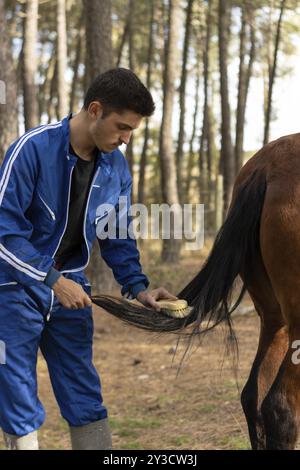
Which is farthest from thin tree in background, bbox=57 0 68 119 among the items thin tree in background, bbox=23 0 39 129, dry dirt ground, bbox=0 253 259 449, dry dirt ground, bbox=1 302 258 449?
dry dirt ground, bbox=1 302 258 449

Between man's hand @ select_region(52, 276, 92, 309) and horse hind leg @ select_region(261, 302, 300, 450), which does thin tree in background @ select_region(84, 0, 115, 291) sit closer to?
horse hind leg @ select_region(261, 302, 300, 450)

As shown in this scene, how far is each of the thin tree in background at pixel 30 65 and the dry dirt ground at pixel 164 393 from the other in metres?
3.67

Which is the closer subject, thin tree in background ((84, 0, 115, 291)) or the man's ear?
the man's ear

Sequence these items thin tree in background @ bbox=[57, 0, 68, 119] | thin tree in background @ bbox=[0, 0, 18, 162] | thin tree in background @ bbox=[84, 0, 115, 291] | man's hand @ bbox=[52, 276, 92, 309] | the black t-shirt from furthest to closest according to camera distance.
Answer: thin tree in background @ bbox=[57, 0, 68, 119], thin tree in background @ bbox=[84, 0, 115, 291], thin tree in background @ bbox=[0, 0, 18, 162], the black t-shirt, man's hand @ bbox=[52, 276, 92, 309]

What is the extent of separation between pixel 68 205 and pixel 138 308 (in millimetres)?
559

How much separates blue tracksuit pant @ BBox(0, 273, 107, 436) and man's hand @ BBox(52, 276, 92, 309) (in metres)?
0.18

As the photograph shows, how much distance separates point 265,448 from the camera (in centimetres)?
329

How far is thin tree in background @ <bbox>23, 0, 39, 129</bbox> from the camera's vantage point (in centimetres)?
1051

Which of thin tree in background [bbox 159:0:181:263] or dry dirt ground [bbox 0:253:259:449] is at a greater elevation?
thin tree in background [bbox 159:0:181:263]

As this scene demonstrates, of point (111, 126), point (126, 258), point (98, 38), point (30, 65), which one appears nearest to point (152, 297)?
point (126, 258)

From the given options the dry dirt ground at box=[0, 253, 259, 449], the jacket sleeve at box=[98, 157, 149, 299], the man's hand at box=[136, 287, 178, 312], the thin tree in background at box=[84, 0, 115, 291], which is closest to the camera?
the man's hand at box=[136, 287, 178, 312]

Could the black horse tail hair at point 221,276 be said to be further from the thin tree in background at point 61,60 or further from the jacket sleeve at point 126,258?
the thin tree in background at point 61,60

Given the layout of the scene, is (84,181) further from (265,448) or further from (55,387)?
(265,448)
